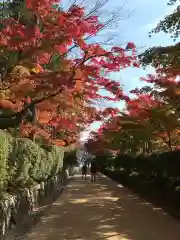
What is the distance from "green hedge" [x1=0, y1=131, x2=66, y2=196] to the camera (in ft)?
27.7

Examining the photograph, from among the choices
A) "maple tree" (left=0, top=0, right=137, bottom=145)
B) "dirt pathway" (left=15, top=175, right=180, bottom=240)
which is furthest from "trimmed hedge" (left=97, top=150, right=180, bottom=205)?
"maple tree" (left=0, top=0, right=137, bottom=145)

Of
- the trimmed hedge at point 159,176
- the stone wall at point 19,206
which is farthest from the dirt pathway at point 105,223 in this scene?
the trimmed hedge at point 159,176

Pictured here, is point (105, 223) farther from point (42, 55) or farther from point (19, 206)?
point (42, 55)

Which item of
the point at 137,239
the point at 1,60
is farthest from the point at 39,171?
the point at 137,239

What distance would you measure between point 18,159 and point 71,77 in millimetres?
2912

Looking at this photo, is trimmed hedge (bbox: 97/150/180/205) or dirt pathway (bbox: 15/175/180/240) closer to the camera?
dirt pathway (bbox: 15/175/180/240)

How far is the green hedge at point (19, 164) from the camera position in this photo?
8448 millimetres

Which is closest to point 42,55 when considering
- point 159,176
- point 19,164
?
point 19,164

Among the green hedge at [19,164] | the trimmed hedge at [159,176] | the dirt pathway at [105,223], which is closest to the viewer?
the dirt pathway at [105,223]

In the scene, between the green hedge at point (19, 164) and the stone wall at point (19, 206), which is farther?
the green hedge at point (19, 164)

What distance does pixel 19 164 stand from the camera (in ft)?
35.1

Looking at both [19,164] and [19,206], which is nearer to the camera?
[19,206]

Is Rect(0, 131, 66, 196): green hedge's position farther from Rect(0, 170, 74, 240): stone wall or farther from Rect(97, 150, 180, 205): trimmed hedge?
Rect(97, 150, 180, 205): trimmed hedge

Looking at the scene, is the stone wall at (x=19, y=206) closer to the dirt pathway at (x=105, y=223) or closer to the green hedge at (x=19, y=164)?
the green hedge at (x=19, y=164)
